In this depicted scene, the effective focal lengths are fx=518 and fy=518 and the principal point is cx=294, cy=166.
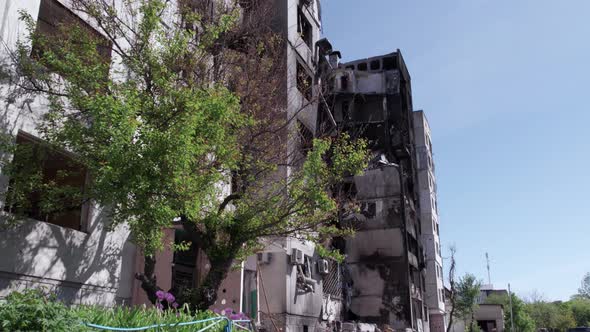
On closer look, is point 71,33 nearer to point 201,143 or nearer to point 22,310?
→ point 201,143

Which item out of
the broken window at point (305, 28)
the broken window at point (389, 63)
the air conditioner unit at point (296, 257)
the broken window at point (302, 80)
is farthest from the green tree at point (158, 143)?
the broken window at point (389, 63)

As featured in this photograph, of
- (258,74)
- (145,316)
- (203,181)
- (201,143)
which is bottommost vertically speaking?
(145,316)

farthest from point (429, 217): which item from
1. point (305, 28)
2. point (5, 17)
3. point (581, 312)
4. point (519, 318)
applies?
point (581, 312)

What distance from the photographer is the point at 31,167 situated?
1013cm

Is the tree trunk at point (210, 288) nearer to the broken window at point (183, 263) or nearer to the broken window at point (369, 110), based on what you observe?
the broken window at point (183, 263)

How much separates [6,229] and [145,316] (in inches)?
166

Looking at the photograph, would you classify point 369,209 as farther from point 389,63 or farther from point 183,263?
point 183,263

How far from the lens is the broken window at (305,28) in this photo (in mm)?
25628

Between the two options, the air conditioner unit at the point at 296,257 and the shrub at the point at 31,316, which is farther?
the air conditioner unit at the point at 296,257

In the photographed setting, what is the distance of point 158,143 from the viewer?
8.61 m

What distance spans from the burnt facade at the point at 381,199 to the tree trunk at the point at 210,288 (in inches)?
582

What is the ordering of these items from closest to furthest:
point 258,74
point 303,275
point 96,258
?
point 96,258, point 258,74, point 303,275

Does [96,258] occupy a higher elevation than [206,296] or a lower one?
higher

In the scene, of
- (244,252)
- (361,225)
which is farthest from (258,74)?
(361,225)
